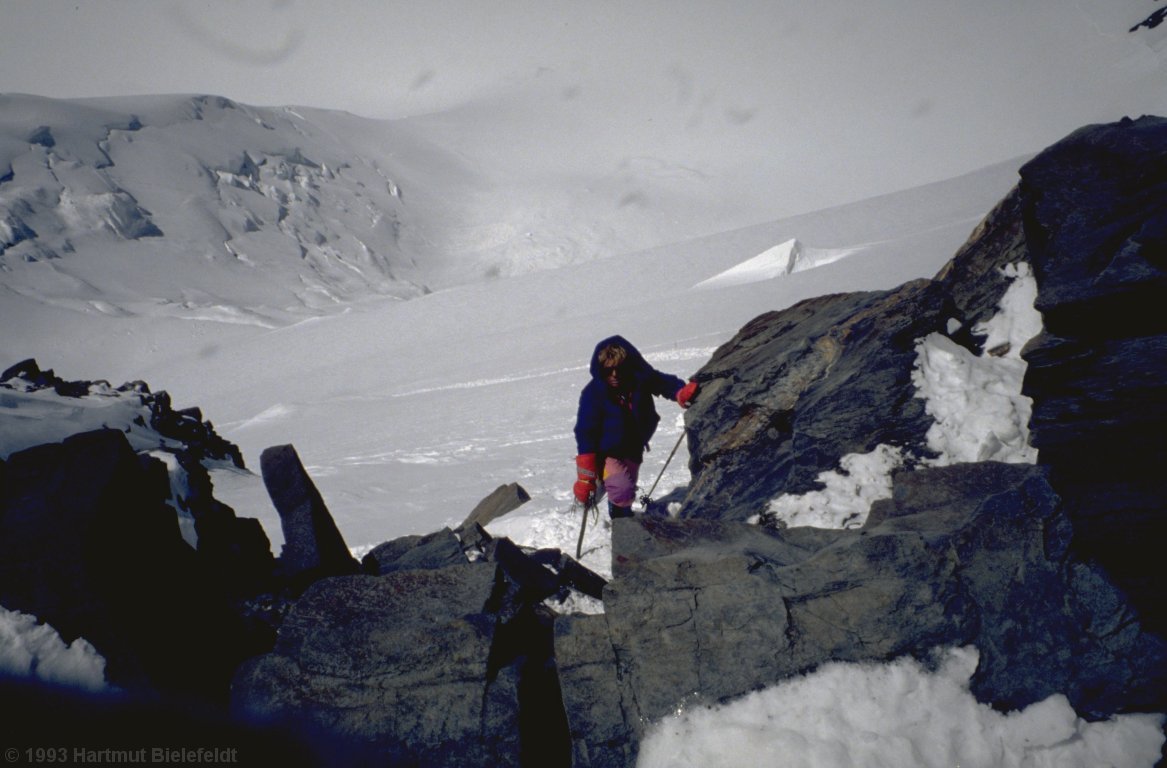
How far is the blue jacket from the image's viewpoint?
443 cm

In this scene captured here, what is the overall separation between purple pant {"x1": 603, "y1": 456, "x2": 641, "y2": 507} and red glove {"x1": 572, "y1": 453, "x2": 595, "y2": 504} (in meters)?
A: 0.22

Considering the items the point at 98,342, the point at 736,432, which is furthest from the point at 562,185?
the point at 736,432

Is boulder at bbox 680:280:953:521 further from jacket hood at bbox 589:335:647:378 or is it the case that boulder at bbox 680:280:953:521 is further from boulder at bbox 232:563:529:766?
boulder at bbox 232:563:529:766

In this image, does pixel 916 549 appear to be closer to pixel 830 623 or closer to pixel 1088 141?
pixel 830 623

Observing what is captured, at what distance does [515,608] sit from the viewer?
109 inches

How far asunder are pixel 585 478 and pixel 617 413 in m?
0.52

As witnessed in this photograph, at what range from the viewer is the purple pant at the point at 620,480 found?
4617 millimetres

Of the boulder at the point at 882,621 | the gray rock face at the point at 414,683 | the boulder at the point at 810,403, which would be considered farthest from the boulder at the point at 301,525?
the boulder at the point at 810,403

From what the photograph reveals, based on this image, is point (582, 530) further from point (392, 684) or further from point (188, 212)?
point (188, 212)

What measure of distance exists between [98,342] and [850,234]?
41.2m

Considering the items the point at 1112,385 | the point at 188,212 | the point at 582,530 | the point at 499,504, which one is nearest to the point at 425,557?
the point at 582,530

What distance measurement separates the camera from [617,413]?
4.50m

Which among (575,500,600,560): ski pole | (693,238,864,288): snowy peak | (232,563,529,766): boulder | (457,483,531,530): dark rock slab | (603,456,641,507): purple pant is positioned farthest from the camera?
(693,238,864,288): snowy peak

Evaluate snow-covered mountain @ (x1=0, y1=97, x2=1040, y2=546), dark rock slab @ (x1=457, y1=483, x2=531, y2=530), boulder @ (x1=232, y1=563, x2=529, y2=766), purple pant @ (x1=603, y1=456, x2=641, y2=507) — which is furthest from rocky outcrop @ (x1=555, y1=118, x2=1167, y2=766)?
snow-covered mountain @ (x1=0, y1=97, x2=1040, y2=546)
